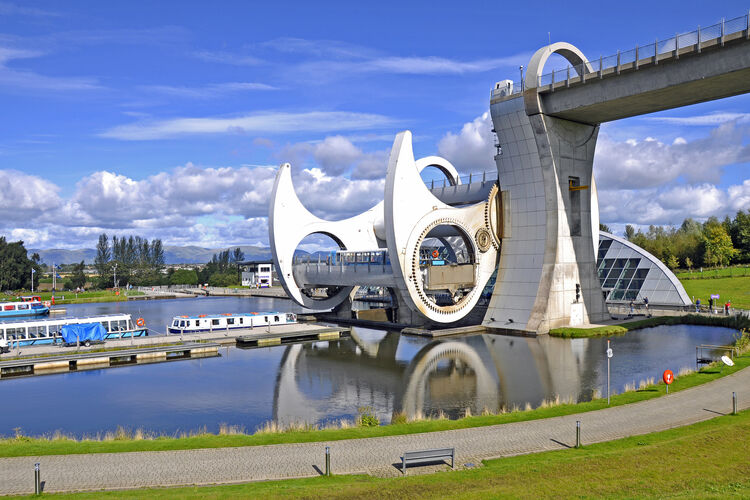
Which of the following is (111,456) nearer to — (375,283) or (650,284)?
(375,283)

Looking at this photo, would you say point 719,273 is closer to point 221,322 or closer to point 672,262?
point 672,262

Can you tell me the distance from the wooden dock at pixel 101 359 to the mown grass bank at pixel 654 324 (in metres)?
21.1

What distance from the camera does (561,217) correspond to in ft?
129

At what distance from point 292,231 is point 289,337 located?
10877 millimetres

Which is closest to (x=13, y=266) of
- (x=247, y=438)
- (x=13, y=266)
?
(x=13, y=266)

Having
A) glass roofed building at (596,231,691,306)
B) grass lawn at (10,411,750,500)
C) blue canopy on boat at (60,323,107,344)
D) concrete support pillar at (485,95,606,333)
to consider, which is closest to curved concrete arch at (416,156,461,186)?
concrete support pillar at (485,95,606,333)

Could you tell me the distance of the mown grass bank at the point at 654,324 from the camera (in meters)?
36.9

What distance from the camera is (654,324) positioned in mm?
40938

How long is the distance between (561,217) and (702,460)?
91.1ft

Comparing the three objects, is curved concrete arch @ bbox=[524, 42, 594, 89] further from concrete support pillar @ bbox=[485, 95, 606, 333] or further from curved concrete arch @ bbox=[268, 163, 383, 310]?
curved concrete arch @ bbox=[268, 163, 383, 310]

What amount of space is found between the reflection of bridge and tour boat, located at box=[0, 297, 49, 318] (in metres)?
40.8

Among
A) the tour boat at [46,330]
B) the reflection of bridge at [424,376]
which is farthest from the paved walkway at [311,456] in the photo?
the tour boat at [46,330]

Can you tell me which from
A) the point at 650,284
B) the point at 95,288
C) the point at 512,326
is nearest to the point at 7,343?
the point at 512,326

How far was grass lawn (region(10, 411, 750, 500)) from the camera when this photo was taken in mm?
11047
